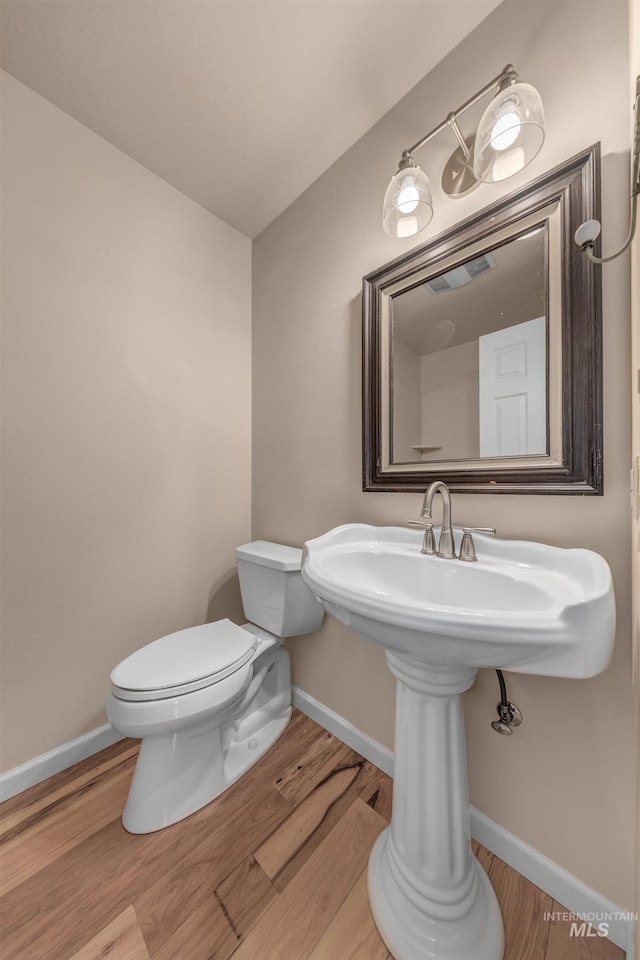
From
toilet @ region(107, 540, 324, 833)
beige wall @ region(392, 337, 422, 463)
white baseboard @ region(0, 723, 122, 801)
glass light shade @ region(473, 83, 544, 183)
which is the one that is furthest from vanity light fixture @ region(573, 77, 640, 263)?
white baseboard @ region(0, 723, 122, 801)

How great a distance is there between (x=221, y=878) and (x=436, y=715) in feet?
2.25

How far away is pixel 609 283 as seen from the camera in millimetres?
673

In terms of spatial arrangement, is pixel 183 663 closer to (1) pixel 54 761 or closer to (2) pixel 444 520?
(1) pixel 54 761

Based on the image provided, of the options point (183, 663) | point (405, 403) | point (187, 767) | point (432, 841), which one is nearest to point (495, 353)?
point (405, 403)

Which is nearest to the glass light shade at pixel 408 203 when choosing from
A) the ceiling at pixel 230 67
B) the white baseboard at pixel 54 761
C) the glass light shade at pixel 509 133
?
the glass light shade at pixel 509 133

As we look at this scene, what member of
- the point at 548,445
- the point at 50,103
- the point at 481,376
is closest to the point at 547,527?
the point at 548,445

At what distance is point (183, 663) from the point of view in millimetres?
969

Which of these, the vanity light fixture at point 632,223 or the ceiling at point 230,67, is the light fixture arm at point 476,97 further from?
the vanity light fixture at point 632,223

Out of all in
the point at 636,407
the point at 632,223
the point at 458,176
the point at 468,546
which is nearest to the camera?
the point at 632,223

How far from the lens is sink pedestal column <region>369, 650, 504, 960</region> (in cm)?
66

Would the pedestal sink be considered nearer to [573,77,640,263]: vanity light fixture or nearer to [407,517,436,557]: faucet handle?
[407,517,436,557]: faucet handle

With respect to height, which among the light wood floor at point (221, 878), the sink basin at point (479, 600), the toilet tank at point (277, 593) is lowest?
the light wood floor at point (221, 878)

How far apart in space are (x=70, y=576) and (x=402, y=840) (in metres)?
1.21

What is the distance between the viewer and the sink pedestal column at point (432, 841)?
0.66 m
